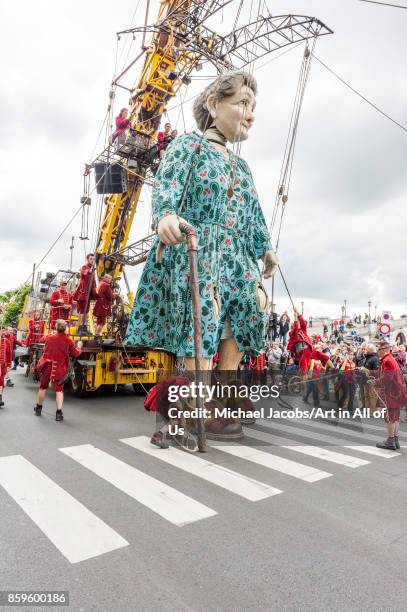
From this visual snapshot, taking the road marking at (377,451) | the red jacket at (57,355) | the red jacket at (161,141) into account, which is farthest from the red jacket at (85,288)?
the road marking at (377,451)

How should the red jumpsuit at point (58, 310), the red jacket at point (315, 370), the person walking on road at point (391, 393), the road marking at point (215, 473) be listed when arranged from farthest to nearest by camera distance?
the red jumpsuit at point (58, 310)
the red jacket at point (315, 370)
the person walking on road at point (391, 393)
the road marking at point (215, 473)

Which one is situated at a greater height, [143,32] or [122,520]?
[143,32]

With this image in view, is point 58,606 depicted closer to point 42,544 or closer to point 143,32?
point 42,544

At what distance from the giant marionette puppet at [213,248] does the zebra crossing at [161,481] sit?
0.53 meters

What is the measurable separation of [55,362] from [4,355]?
64.9 inches

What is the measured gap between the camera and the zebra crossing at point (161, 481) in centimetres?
214

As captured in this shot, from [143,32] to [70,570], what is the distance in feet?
35.0

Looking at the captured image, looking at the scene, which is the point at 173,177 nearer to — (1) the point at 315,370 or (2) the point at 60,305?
(2) the point at 60,305

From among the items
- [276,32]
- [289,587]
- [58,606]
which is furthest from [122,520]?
[276,32]

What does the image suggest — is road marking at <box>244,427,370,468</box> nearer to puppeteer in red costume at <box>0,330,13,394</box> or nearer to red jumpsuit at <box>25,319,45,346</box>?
puppeteer in red costume at <box>0,330,13,394</box>

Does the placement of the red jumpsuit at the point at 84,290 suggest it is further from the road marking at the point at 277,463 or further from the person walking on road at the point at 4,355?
the road marking at the point at 277,463

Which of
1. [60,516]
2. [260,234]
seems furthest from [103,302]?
[60,516]

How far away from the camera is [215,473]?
3.02 m

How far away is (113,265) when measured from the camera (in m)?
9.53
